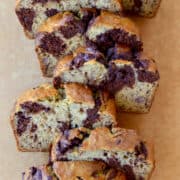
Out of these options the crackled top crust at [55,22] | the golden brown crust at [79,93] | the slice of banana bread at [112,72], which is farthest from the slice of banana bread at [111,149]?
the crackled top crust at [55,22]

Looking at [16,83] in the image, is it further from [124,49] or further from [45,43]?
[124,49]

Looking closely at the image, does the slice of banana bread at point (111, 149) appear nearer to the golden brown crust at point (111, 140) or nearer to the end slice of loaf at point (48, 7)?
the golden brown crust at point (111, 140)

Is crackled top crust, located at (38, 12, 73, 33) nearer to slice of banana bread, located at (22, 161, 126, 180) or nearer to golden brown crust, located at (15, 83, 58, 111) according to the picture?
golden brown crust, located at (15, 83, 58, 111)

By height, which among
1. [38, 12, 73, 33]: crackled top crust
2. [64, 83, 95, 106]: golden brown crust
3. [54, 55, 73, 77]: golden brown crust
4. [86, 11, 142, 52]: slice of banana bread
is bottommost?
[64, 83, 95, 106]: golden brown crust

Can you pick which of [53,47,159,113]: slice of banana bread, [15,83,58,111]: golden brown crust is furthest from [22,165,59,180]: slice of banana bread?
[53,47,159,113]: slice of banana bread

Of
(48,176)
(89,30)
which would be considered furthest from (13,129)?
(89,30)

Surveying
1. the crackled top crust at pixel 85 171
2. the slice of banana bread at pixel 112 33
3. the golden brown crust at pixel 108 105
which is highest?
the slice of banana bread at pixel 112 33

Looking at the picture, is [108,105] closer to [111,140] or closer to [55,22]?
[111,140]
